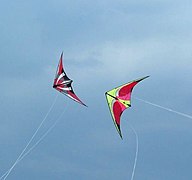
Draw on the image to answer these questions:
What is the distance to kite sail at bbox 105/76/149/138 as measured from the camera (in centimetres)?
4144

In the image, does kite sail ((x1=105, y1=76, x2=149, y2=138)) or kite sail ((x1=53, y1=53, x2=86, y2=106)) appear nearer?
kite sail ((x1=105, y1=76, x2=149, y2=138))

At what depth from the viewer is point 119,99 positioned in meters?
42.1

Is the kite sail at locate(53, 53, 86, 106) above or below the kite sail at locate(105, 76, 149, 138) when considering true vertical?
above

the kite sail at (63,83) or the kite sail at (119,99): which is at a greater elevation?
the kite sail at (63,83)

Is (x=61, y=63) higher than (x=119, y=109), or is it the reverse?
(x=61, y=63)

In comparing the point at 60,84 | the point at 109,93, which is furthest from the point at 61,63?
the point at 109,93

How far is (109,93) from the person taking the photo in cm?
4150

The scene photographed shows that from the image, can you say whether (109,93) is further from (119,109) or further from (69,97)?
(69,97)

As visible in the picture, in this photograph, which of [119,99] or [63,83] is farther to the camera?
[63,83]

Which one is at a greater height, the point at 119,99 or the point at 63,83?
the point at 63,83

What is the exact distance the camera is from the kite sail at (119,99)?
1631 inches

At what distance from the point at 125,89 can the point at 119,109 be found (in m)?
1.72

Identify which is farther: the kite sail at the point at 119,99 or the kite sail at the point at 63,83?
the kite sail at the point at 63,83

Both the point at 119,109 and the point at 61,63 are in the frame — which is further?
the point at 61,63
